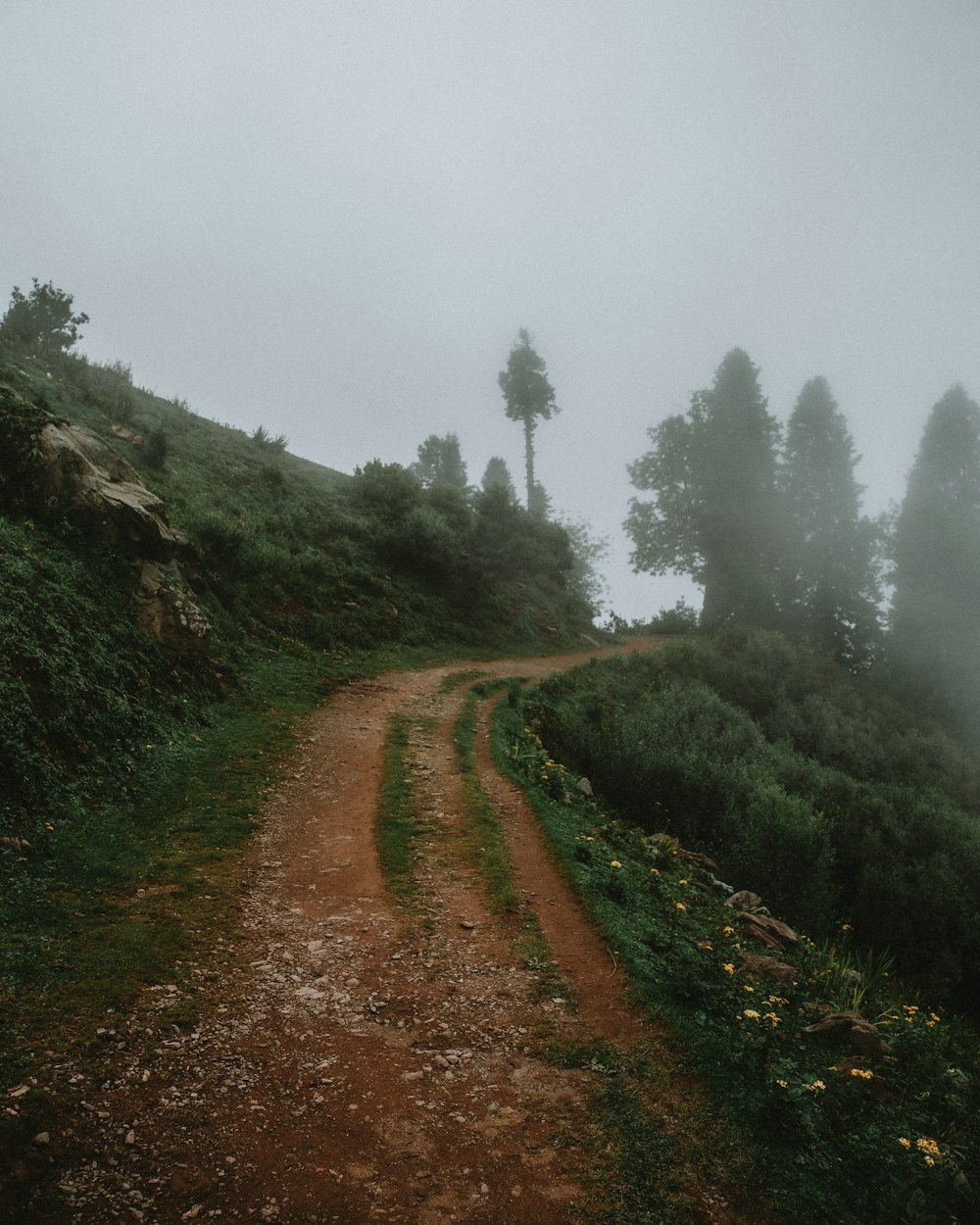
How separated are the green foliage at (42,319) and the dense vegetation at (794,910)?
23845mm

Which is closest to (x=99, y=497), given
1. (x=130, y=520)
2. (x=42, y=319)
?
(x=130, y=520)

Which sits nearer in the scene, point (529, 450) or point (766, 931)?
point (766, 931)

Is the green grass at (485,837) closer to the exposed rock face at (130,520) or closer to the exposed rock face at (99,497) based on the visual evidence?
the exposed rock face at (130,520)

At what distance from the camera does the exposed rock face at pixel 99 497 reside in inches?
424

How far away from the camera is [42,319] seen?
24.0m

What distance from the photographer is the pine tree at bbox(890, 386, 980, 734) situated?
2936cm

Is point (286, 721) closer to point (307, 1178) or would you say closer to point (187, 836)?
point (187, 836)

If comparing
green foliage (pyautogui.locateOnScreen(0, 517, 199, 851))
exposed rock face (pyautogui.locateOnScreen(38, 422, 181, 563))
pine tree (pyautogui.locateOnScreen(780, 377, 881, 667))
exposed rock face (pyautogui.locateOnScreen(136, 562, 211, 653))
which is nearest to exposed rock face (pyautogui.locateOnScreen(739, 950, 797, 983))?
green foliage (pyautogui.locateOnScreen(0, 517, 199, 851))

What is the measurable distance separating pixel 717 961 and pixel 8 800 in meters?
6.93

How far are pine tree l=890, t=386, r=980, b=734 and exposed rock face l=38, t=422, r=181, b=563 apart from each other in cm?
3291

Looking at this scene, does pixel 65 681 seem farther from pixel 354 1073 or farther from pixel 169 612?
pixel 354 1073

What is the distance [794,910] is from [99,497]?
13554 millimetres

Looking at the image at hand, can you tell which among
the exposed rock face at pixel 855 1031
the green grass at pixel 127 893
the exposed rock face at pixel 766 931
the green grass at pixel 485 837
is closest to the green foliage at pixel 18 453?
the green grass at pixel 127 893

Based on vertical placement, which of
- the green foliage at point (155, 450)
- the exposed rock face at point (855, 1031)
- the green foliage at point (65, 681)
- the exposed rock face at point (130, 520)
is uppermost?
the green foliage at point (155, 450)
